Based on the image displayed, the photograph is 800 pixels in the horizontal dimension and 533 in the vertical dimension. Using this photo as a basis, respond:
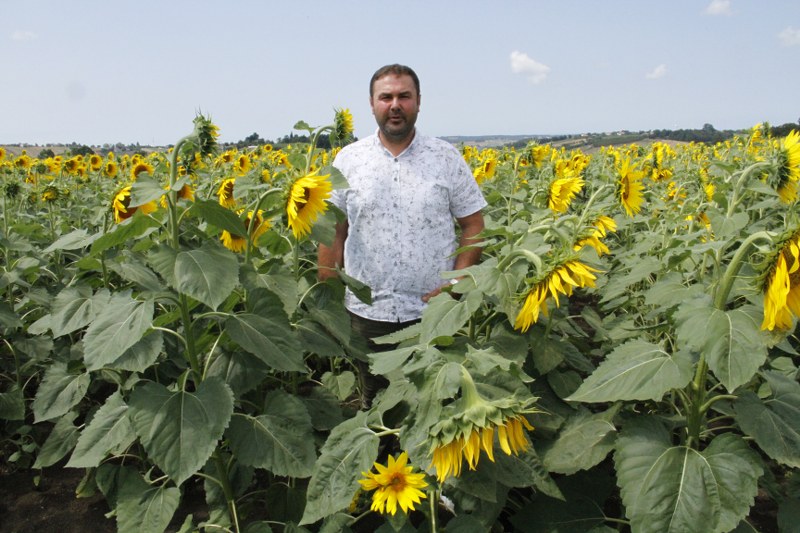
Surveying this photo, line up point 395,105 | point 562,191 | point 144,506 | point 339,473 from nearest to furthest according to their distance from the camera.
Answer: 1. point 339,473
2. point 144,506
3. point 395,105
4. point 562,191

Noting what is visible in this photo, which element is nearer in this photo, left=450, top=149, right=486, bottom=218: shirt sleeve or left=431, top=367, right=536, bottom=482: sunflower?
left=431, top=367, right=536, bottom=482: sunflower

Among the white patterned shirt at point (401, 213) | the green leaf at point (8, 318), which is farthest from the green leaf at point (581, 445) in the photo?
→ the green leaf at point (8, 318)

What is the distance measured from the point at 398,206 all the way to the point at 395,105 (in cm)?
54

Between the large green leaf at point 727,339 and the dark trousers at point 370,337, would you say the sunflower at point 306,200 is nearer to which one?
the dark trousers at point 370,337

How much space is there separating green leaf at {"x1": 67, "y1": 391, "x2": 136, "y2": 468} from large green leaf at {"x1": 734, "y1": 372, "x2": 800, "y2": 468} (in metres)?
2.10

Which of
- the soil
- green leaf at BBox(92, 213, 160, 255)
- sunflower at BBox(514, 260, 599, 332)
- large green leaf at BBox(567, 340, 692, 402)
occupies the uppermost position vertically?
green leaf at BBox(92, 213, 160, 255)

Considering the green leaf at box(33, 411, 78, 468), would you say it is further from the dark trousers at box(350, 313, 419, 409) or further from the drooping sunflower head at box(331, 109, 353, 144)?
the drooping sunflower head at box(331, 109, 353, 144)

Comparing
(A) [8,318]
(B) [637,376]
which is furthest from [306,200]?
(A) [8,318]

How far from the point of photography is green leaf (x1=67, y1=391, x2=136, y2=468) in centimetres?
221

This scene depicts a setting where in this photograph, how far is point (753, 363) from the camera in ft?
4.96

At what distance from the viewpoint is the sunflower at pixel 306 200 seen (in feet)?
7.16

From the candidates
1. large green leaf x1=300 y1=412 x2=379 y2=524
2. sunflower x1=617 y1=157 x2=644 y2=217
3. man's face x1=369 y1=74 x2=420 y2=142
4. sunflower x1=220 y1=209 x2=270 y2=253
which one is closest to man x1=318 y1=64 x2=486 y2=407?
man's face x1=369 y1=74 x2=420 y2=142

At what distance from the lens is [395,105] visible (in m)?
3.18

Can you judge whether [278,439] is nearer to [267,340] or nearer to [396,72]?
[267,340]
